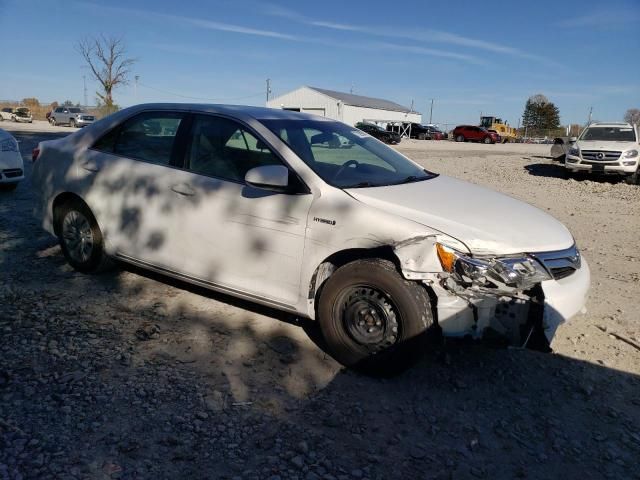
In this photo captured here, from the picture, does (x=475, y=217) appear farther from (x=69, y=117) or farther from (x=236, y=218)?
(x=69, y=117)

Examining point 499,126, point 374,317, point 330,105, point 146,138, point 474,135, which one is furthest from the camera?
point 330,105

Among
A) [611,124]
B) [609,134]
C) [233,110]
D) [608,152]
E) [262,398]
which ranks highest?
[611,124]

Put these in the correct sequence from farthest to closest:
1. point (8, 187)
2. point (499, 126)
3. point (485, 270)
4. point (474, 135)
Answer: point (499, 126)
point (474, 135)
point (8, 187)
point (485, 270)

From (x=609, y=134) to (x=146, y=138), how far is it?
48.6ft

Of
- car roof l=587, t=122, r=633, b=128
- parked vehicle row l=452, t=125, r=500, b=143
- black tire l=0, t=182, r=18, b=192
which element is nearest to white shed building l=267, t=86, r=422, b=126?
parked vehicle row l=452, t=125, r=500, b=143

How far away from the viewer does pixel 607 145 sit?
1393 cm

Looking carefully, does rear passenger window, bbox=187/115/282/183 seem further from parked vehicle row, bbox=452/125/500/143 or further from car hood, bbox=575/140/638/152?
parked vehicle row, bbox=452/125/500/143

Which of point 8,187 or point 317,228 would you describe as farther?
point 8,187

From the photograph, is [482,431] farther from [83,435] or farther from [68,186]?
[68,186]

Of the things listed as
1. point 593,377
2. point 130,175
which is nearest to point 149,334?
point 130,175

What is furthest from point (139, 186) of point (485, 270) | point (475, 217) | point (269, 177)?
point (485, 270)

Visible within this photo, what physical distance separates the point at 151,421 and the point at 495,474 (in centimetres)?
179

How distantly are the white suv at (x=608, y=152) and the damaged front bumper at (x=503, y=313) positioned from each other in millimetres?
12741

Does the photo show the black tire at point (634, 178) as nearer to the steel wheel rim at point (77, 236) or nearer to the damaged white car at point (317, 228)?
the damaged white car at point (317, 228)
